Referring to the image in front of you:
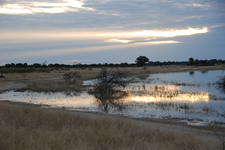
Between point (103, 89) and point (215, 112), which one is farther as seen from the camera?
point (103, 89)

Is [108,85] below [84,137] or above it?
above

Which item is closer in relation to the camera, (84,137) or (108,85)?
(84,137)

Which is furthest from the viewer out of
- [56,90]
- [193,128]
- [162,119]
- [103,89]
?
[56,90]

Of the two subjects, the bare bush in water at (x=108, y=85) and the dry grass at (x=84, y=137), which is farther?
the bare bush in water at (x=108, y=85)

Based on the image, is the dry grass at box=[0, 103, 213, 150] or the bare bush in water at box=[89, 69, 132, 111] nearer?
the dry grass at box=[0, 103, 213, 150]

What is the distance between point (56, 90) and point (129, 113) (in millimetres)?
14838

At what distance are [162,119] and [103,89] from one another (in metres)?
9.87

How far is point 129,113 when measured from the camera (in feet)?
47.0

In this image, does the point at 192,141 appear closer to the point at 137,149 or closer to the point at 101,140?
the point at 137,149

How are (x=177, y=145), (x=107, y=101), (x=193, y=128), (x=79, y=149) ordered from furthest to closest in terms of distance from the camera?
(x=107, y=101) < (x=193, y=128) < (x=177, y=145) < (x=79, y=149)

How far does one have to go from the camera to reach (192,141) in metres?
6.98

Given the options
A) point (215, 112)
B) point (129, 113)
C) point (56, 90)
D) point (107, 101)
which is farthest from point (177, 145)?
point (56, 90)

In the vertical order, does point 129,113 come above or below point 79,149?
below

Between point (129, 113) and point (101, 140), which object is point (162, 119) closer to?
point (129, 113)
